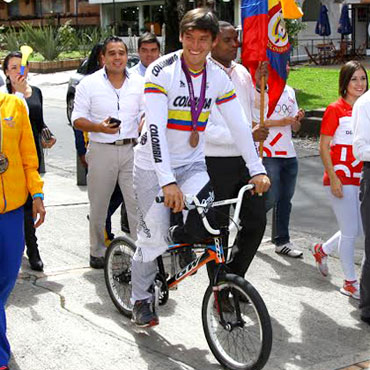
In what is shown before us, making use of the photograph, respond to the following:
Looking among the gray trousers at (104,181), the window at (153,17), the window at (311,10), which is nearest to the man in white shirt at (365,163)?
the gray trousers at (104,181)

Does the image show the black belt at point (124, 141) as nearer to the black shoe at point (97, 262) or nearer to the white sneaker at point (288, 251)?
the black shoe at point (97, 262)

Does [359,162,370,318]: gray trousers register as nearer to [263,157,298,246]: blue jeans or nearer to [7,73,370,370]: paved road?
[7,73,370,370]: paved road

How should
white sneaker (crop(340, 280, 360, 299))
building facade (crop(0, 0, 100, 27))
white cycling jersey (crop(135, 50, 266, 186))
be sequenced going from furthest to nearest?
building facade (crop(0, 0, 100, 27)) → white sneaker (crop(340, 280, 360, 299)) → white cycling jersey (crop(135, 50, 266, 186))

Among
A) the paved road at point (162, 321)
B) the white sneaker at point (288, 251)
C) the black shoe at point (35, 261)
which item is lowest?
the paved road at point (162, 321)

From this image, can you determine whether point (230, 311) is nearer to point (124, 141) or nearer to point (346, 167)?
point (346, 167)

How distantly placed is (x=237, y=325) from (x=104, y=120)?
2427mm

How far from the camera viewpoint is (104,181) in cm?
638

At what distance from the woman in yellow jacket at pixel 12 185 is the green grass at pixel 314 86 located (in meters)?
12.3

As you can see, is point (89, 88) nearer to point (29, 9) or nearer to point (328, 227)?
point (328, 227)

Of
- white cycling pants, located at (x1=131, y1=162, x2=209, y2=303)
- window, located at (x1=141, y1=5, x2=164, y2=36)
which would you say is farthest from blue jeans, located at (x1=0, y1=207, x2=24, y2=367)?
window, located at (x1=141, y1=5, x2=164, y2=36)

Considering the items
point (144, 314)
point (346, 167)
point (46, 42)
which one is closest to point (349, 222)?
point (346, 167)

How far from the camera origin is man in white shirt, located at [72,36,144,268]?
627 cm

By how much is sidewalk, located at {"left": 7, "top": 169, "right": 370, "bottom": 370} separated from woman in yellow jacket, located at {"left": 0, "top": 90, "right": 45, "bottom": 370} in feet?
1.87

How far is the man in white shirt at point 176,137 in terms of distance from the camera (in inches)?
174
